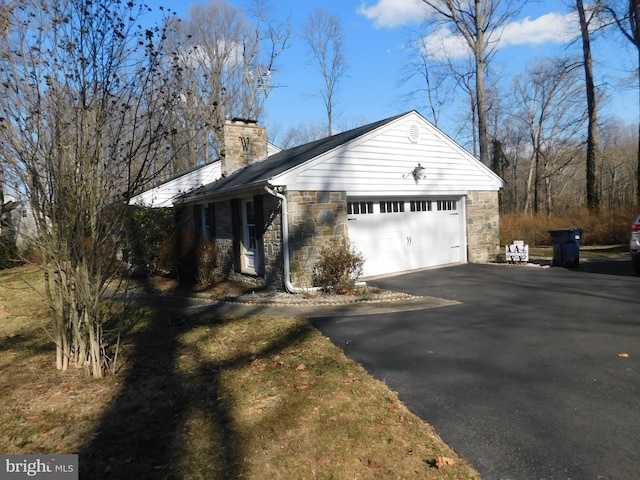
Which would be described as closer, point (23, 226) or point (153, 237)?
point (23, 226)

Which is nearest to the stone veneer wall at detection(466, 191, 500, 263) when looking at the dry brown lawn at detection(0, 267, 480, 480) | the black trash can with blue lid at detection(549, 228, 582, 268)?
the black trash can with blue lid at detection(549, 228, 582, 268)

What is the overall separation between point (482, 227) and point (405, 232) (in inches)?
124

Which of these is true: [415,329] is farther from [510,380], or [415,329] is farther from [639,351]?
[639,351]

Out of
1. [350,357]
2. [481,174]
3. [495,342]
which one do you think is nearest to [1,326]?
[350,357]

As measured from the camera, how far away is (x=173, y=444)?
122 inches

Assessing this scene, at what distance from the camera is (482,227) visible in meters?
13.0

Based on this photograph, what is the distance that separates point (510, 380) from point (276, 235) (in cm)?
625

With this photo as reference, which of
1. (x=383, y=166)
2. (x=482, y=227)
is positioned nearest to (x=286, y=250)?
(x=383, y=166)

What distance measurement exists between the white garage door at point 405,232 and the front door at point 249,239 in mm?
2527

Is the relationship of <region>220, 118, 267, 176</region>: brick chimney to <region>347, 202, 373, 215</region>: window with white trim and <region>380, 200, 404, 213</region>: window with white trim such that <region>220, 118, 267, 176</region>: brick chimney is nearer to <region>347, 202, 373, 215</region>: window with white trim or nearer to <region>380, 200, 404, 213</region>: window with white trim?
<region>347, 202, 373, 215</region>: window with white trim

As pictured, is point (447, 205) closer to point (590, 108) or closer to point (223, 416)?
point (223, 416)

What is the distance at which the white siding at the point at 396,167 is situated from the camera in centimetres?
948

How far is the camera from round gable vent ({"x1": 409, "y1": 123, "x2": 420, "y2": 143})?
36.4 feet

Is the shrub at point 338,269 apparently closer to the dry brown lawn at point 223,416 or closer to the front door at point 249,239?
the front door at point 249,239
